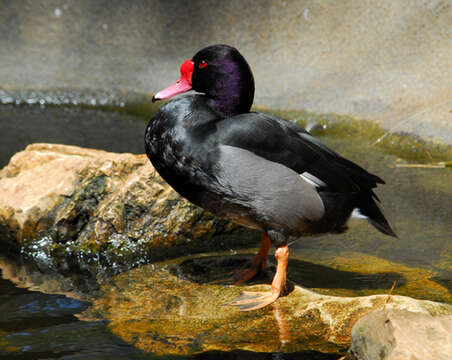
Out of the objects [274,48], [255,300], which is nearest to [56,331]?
[255,300]

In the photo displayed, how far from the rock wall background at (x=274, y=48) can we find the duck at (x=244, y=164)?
110 inches

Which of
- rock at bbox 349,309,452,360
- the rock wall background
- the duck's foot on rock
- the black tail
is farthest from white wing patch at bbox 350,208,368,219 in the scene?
the rock wall background

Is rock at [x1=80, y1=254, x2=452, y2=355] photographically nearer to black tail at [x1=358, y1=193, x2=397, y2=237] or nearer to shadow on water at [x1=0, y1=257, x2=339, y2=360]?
shadow on water at [x1=0, y1=257, x2=339, y2=360]

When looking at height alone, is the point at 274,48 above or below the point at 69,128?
above

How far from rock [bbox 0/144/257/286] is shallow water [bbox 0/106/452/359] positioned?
252 mm

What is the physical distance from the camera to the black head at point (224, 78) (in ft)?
10.4

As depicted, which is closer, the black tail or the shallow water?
the shallow water

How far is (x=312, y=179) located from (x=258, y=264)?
660mm

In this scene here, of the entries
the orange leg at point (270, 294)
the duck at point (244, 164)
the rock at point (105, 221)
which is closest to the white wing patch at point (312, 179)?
the duck at point (244, 164)

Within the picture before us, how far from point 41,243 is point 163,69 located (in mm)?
4610

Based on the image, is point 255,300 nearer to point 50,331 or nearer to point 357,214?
point 357,214

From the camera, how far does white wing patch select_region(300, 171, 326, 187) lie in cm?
312

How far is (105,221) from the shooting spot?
3881 mm

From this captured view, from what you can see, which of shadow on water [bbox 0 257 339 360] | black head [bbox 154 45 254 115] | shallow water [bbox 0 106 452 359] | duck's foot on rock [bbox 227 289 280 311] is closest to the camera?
shadow on water [bbox 0 257 339 360]
